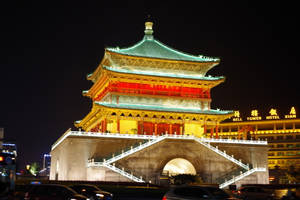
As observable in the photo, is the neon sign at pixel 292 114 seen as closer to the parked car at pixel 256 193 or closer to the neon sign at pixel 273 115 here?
the neon sign at pixel 273 115

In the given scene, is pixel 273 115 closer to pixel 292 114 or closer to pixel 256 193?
pixel 292 114

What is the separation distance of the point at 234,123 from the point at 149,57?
1963 inches

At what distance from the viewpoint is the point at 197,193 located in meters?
17.9

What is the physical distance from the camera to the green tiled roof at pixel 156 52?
5359 cm

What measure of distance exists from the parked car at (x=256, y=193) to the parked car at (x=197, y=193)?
7.60 m

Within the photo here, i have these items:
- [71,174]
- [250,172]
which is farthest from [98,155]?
[250,172]

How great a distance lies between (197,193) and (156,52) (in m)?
38.4

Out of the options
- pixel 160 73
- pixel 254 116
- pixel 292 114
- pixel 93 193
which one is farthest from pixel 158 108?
pixel 292 114

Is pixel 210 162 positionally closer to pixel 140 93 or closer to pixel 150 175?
→ pixel 150 175

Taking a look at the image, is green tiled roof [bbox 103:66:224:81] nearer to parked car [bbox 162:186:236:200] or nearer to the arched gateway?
the arched gateway

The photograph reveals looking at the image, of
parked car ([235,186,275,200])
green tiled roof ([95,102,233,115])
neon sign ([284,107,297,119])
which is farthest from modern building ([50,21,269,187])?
neon sign ([284,107,297,119])

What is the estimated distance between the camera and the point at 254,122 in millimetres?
96125

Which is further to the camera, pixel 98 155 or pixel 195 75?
pixel 195 75

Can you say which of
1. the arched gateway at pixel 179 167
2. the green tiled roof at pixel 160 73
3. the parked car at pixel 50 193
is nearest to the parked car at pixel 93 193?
the parked car at pixel 50 193
